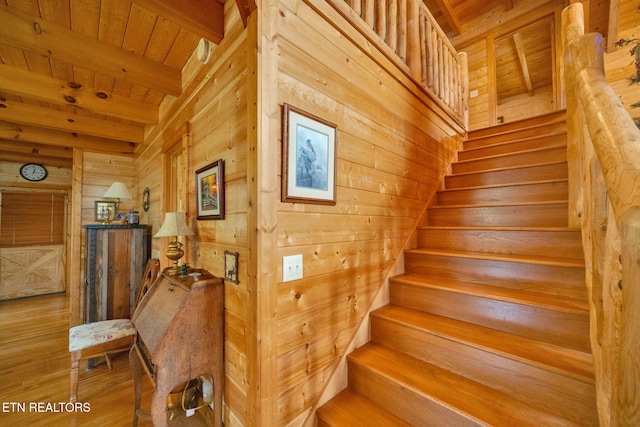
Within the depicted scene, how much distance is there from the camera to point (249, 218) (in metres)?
1.13

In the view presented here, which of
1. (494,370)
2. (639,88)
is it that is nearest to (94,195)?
(494,370)

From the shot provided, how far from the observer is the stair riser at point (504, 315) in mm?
1229

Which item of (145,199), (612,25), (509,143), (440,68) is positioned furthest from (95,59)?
(612,25)

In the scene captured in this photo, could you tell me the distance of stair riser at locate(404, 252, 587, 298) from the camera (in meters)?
1.42

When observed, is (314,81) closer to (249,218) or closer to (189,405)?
(249,218)

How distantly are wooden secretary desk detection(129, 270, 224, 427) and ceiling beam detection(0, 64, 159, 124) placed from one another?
2164 mm

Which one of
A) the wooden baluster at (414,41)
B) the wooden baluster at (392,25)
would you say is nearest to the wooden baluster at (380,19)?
the wooden baluster at (392,25)

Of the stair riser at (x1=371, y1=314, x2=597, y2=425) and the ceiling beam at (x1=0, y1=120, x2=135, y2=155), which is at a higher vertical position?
the ceiling beam at (x1=0, y1=120, x2=135, y2=155)

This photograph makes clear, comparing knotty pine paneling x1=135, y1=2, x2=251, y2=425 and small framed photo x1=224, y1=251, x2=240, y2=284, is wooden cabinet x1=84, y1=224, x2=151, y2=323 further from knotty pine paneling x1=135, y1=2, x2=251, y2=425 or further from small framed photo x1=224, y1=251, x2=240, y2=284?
small framed photo x1=224, y1=251, x2=240, y2=284

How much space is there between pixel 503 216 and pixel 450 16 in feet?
13.2

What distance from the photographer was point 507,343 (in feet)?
4.26

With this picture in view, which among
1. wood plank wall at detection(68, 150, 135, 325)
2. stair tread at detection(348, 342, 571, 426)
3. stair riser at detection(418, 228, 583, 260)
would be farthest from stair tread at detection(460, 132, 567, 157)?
wood plank wall at detection(68, 150, 135, 325)

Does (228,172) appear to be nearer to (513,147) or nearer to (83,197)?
(513,147)

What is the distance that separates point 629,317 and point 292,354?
1166 mm
